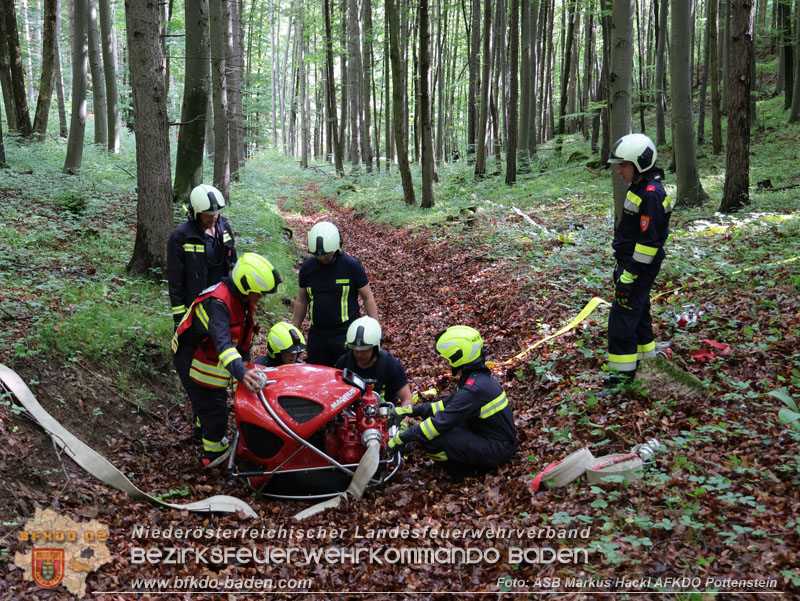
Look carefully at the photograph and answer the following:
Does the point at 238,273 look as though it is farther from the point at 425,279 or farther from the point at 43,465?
the point at 425,279

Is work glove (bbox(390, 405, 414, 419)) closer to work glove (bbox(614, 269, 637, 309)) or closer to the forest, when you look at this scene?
the forest

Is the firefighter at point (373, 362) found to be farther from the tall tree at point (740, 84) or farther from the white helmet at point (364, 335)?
the tall tree at point (740, 84)

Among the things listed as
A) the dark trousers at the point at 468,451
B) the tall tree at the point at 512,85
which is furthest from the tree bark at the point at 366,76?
the dark trousers at the point at 468,451

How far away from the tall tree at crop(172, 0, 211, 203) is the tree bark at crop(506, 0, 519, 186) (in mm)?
11390

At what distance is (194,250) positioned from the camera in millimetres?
5910

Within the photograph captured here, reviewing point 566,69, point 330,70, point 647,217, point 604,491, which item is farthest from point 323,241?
point 330,70

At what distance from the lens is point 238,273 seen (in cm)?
492

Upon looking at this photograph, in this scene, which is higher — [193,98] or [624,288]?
[193,98]

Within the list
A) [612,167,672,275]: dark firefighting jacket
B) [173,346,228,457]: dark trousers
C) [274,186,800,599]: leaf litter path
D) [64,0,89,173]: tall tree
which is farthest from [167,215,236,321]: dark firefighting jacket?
[64,0,89,173]: tall tree

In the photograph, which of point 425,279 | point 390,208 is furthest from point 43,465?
point 390,208

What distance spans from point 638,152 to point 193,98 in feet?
30.7

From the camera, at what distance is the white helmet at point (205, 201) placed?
5754 millimetres

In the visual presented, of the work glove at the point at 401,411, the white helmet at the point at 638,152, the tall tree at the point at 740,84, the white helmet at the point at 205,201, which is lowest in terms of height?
the work glove at the point at 401,411

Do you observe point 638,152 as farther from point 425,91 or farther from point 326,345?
point 425,91
